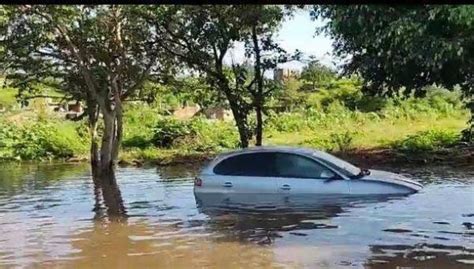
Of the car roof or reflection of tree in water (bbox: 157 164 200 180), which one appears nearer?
the car roof

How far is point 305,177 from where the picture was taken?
1598 centimetres

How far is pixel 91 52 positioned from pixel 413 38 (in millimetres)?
12929

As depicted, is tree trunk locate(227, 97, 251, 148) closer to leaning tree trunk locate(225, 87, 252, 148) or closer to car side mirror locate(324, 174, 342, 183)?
leaning tree trunk locate(225, 87, 252, 148)

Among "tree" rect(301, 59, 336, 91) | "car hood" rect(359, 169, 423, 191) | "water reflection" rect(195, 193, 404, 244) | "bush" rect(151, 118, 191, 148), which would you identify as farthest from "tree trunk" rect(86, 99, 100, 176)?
"car hood" rect(359, 169, 423, 191)

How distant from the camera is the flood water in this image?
38.6ft

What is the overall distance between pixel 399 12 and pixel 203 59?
12398 millimetres

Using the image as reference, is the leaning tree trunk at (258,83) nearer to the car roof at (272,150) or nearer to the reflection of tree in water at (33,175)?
the reflection of tree in water at (33,175)

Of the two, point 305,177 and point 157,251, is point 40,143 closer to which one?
point 305,177

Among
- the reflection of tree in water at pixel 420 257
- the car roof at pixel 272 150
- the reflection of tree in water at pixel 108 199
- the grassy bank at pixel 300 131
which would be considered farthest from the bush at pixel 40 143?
the reflection of tree in water at pixel 420 257

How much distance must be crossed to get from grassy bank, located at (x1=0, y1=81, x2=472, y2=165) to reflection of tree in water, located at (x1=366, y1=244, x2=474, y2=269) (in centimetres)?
1714

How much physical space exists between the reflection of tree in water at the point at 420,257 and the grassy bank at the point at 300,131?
17.1 m

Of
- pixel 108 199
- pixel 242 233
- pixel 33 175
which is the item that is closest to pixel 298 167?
pixel 242 233

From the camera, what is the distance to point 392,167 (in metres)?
27.5

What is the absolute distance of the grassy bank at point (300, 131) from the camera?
34.8m
